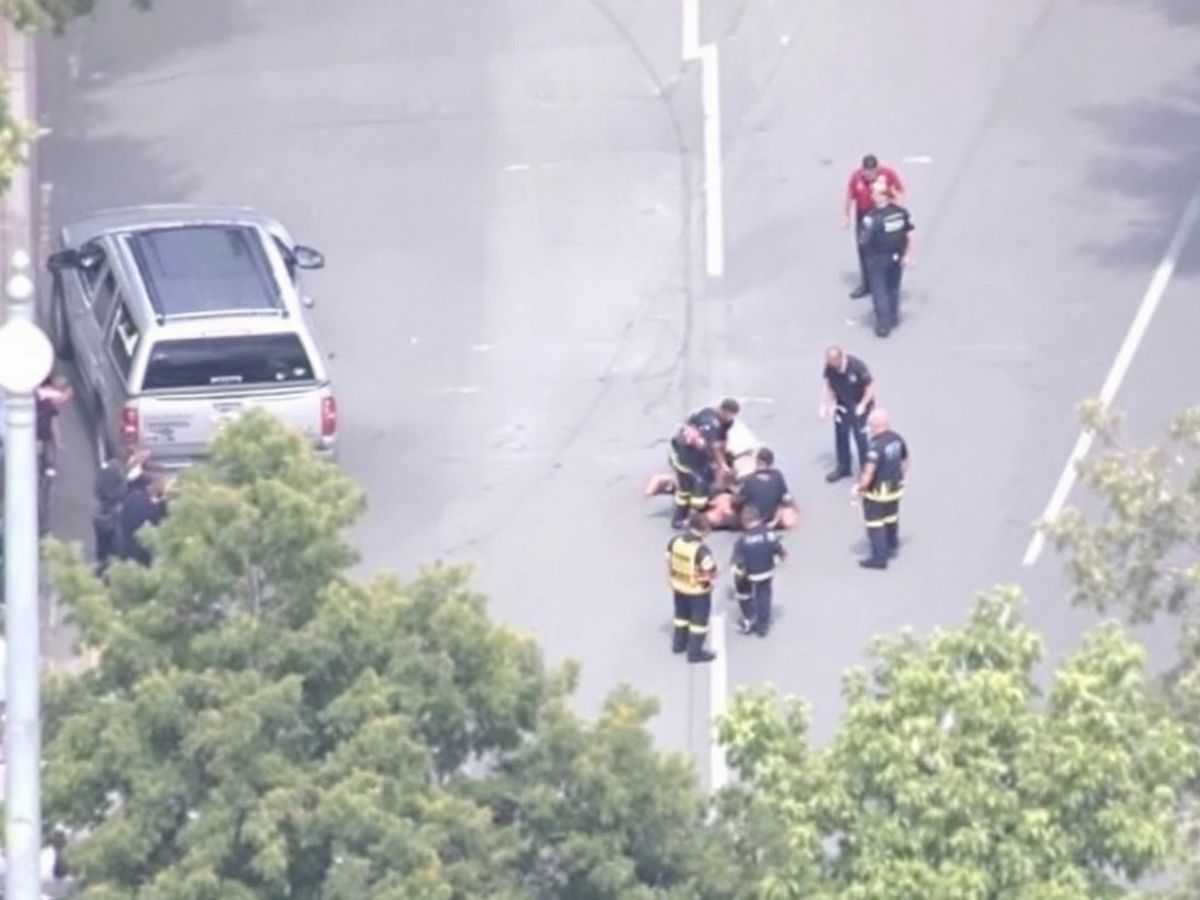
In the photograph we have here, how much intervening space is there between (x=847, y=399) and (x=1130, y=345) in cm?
396

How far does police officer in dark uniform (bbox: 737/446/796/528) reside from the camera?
3059cm

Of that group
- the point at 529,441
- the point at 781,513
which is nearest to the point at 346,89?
the point at 529,441

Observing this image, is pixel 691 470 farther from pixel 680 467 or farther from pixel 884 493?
pixel 884 493

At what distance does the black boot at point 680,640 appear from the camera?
98.6 feet

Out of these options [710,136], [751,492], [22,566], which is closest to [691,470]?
[751,492]

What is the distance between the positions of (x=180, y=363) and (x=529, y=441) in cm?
327

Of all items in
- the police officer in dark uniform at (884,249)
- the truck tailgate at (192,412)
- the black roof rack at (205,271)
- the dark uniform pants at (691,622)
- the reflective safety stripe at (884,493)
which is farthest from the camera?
the police officer in dark uniform at (884,249)

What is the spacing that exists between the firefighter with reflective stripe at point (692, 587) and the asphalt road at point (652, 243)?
7.9 inches

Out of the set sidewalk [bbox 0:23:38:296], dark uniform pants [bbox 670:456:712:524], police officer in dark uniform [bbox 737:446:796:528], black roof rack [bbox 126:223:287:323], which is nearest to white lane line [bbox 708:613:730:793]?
police officer in dark uniform [bbox 737:446:796:528]

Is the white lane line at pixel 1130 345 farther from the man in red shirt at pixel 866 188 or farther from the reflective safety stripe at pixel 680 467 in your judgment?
the reflective safety stripe at pixel 680 467

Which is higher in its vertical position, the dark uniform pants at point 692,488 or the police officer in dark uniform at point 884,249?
the police officer in dark uniform at point 884,249

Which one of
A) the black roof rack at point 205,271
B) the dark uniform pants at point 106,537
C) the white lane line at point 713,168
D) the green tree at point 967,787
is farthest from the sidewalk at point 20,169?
the green tree at point 967,787

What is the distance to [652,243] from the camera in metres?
37.4

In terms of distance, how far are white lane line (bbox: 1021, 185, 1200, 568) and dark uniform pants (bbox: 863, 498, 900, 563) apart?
3.56 feet
